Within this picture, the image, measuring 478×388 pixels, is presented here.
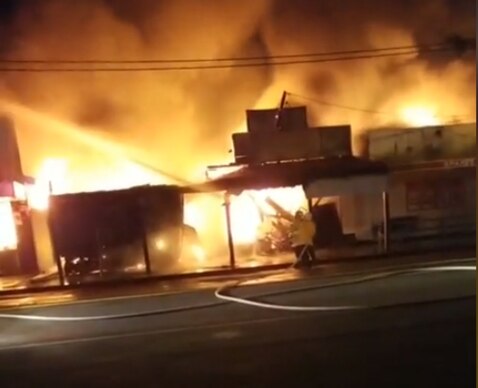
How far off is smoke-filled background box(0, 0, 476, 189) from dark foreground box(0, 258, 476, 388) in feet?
45.6

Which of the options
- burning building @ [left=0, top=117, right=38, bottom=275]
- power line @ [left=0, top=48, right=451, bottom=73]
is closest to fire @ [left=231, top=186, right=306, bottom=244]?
power line @ [left=0, top=48, right=451, bottom=73]

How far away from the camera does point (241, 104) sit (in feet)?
66.9

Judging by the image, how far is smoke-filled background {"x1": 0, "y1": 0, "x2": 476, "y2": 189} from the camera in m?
19.2

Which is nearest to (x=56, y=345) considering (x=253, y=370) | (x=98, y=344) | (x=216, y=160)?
(x=98, y=344)

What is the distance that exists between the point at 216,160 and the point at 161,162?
1.77m

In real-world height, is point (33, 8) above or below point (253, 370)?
above

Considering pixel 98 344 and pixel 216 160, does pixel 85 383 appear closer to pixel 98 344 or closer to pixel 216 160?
pixel 98 344

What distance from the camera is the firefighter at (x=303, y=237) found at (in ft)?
33.8

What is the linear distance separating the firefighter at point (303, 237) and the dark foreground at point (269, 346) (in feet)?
12.9

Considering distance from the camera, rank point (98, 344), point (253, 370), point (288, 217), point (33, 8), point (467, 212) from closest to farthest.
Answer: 1. point (253, 370)
2. point (98, 344)
3. point (288, 217)
4. point (467, 212)
5. point (33, 8)

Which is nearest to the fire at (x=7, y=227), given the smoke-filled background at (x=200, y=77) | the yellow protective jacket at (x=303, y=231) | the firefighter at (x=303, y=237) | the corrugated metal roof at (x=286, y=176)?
the smoke-filled background at (x=200, y=77)

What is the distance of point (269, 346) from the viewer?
4.98 m

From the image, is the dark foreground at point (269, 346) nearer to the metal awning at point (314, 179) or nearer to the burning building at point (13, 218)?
the metal awning at point (314, 179)

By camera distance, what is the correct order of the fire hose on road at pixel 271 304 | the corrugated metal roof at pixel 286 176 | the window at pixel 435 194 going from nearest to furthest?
the fire hose on road at pixel 271 304 → the corrugated metal roof at pixel 286 176 → the window at pixel 435 194
